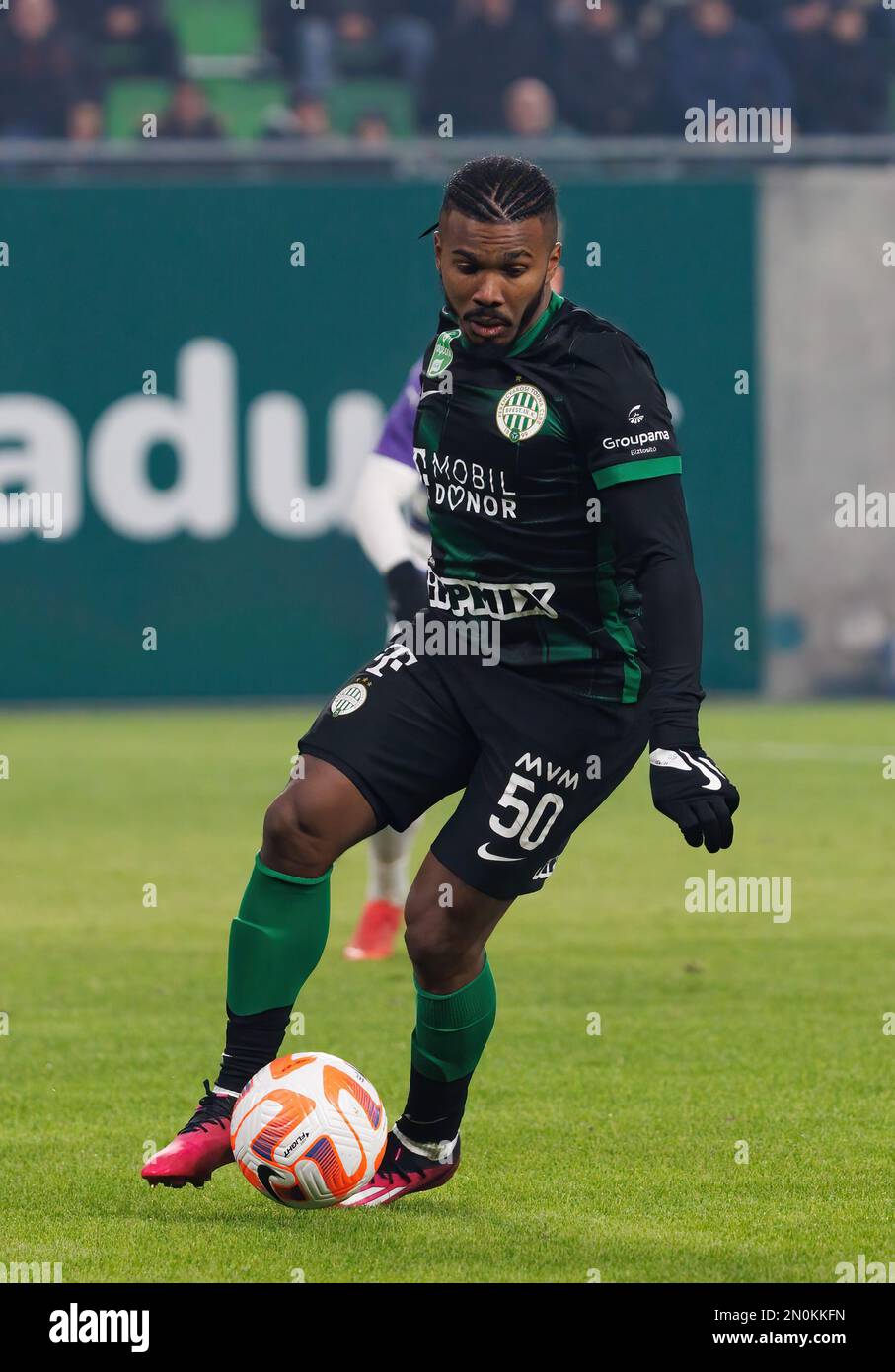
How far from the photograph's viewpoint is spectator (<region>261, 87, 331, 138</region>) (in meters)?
18.0

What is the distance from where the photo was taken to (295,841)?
4324 mm

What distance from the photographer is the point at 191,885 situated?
363 inches

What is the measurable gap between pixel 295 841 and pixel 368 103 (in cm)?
1506

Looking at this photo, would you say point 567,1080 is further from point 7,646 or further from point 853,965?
point 7,646

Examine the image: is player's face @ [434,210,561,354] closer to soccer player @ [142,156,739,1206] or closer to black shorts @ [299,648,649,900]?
soccer player @ [142,156,739,1206]

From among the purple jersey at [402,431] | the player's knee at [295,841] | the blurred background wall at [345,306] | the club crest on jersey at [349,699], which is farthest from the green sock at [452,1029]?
the blurred background wall at [345,306]

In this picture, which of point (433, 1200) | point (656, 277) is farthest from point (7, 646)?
point (433, 1200)

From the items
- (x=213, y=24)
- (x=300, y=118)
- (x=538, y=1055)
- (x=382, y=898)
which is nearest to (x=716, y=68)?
(x=300, y=118)

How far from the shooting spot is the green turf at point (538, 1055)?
414cm

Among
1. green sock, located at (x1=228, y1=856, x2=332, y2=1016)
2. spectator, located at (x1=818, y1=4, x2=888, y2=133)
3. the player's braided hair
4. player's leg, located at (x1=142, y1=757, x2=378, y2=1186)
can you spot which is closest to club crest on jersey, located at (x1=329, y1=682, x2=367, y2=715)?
player's leg, located at (x1=142, y1=757, x2=378, y2=1186)

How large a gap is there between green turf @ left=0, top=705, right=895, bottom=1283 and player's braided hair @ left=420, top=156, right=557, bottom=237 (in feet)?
6.12

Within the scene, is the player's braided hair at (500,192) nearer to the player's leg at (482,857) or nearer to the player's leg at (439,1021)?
the player's leg at (482,857)

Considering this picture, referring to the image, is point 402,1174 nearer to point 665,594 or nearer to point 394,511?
point 665,594

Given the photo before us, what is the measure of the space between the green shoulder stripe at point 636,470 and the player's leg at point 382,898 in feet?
11.9
